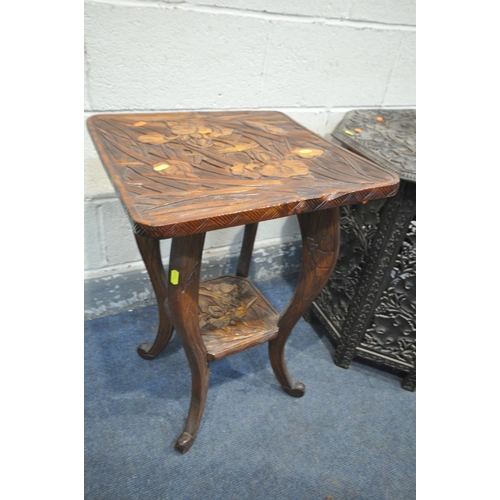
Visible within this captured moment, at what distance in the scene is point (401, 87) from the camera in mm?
1336

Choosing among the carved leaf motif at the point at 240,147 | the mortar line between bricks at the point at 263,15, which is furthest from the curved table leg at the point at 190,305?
the mortar line between bricks at the point at 263,15

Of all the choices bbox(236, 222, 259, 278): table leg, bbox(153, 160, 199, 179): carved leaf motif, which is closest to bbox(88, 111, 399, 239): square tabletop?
bbox(153, 160, 199, 179): carved leaf motif

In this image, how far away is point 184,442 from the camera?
3.06ft

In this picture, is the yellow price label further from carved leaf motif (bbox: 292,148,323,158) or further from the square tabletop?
carved leaf motif (bbox: 292,148,323,158)

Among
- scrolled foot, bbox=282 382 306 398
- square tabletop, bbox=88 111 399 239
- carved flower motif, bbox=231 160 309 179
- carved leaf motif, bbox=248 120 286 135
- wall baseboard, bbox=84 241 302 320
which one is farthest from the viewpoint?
wall baseboard, bbox=84 241 302 320

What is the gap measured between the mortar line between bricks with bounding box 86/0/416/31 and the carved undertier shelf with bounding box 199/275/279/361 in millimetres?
713

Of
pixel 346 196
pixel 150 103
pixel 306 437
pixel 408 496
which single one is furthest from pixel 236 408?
pixel 150 103

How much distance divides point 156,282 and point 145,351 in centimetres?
31

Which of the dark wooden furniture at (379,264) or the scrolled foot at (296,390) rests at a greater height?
the dark wooden furniture at (379,264)

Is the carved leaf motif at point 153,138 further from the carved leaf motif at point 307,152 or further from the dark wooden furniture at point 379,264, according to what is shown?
the dark wooden furniture at point 379,264

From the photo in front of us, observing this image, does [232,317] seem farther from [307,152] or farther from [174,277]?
[307,152]

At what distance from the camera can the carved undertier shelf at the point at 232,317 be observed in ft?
2.92

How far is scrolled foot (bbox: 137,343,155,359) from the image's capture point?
3.77 ft

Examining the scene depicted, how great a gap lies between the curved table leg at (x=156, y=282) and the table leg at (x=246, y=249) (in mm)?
274
